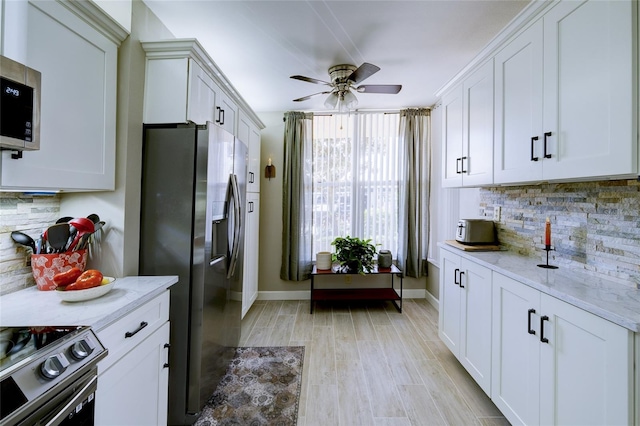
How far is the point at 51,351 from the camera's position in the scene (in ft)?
2.54

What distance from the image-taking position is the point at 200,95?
1.81 m

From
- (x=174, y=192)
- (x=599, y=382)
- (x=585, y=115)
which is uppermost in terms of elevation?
(x=585, y=115)

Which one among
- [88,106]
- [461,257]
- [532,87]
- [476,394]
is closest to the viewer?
[88,106]

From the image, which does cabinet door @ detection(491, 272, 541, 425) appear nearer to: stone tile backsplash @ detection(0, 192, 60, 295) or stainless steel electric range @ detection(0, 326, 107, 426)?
stainless steel electric range @ detection(0, 326, 107, 426)

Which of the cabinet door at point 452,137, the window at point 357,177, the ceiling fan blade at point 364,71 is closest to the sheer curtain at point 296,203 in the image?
the window at point 357,177

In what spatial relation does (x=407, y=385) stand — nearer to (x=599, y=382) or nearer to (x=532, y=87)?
(x=599, y=382)

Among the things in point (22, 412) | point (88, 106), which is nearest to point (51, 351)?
point (22, 412)

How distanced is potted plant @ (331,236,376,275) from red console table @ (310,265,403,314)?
0.33 feet

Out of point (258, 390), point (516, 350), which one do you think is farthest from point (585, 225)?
point (258, 390)

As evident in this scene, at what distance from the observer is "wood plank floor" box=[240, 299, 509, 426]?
173 cm

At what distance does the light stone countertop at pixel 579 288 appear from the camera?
39.3 inches

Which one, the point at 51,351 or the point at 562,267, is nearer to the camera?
the point at 51,351

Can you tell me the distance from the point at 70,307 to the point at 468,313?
7.76ft

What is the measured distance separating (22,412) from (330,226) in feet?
10.6
